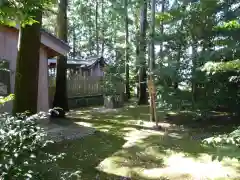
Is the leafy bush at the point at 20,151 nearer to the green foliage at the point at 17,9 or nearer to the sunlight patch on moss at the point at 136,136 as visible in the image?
the green foliage at the point at 17,9

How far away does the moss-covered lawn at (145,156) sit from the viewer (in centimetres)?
447

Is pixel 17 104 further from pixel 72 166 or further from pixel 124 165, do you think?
pixel 124 165

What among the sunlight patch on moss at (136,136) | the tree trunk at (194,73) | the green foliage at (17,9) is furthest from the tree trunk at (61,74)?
the green foliage at (17,9)

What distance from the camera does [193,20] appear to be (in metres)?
8.36

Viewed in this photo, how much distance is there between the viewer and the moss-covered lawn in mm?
4469

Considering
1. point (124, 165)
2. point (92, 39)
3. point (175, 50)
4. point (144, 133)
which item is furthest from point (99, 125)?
point (92, 39)

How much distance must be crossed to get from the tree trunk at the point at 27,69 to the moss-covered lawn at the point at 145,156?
1.25 metres

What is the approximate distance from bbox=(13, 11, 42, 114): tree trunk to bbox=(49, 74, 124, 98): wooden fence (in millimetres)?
7705

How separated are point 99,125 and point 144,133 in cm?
195

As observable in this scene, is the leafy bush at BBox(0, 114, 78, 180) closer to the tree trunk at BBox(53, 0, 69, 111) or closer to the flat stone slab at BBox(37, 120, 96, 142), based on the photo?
the flat stone slab at BBox(37, 120, 96, 142)

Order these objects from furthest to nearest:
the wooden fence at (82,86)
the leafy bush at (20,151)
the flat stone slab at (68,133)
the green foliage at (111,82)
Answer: the green foliage at (111,82) < the wooden fence at (82,86) < the flat stone slab at (68,133) < the leafy bush at (20,151)

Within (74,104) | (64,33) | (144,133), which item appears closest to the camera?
(144,133)

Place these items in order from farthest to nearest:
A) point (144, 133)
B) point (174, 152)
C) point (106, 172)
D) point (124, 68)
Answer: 1. point (124, 68)
2. point (144, 133)
3. point (174, 152)
4. point (106, 172)

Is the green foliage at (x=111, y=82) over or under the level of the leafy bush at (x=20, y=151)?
over
